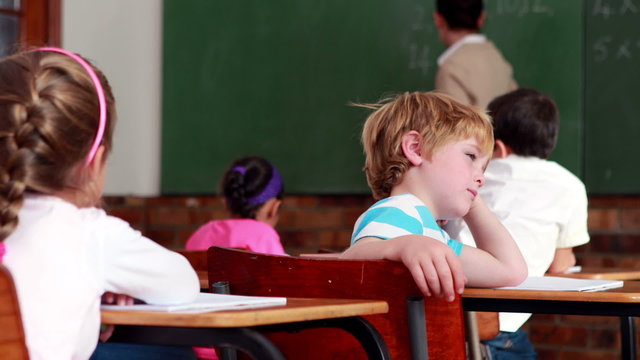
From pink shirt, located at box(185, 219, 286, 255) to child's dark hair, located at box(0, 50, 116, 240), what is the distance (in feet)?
6.52

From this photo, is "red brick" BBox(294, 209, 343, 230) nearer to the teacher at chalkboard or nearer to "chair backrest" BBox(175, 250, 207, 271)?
the teacher at chalkboard

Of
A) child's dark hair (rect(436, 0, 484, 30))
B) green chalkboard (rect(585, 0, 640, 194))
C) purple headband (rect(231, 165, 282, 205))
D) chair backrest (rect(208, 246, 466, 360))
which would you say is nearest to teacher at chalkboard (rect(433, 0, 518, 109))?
child's dark hair (rect(436, 0, 484, 30))

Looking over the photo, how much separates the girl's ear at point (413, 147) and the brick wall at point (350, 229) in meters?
2.21

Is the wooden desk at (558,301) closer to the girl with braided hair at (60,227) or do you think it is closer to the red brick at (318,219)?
the girl with braided hair at (60,227)

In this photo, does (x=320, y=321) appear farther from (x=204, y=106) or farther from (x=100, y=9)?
(x=100, y=9)

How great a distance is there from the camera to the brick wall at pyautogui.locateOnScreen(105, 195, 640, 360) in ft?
13.2

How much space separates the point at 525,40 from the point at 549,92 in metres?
0.25

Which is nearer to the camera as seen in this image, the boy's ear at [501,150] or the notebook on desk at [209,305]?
the notebook on desk at [209,305]

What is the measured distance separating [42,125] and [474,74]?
2.93m

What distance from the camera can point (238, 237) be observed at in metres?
3.35

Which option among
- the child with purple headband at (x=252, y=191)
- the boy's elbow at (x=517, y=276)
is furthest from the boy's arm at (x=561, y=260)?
the child with purple headband at (x=252, y=191)

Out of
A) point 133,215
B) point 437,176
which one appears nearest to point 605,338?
point 437,176

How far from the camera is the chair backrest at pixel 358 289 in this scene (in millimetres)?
1528

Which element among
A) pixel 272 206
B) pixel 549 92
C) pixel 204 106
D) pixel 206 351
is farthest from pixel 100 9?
pixel 206 351
